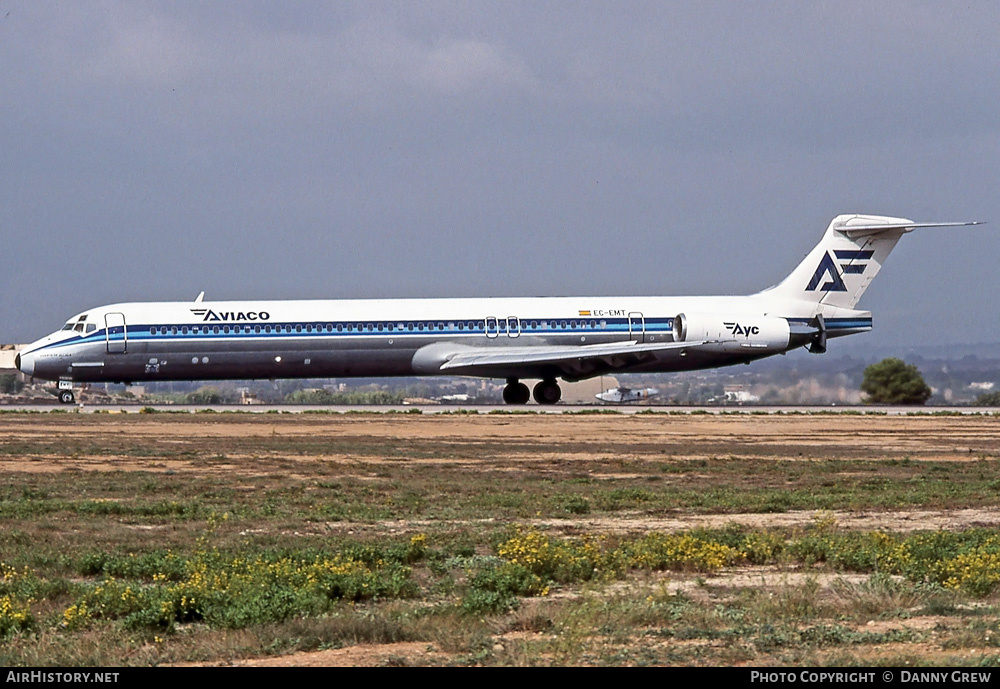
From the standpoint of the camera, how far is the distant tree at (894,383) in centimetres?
6875

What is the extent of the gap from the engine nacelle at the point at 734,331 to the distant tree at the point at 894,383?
20.5 meters

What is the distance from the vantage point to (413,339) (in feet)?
158

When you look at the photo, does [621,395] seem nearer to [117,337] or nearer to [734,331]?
[734,331]

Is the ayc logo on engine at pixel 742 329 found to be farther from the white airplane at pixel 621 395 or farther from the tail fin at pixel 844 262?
the white airplane at pixel 621 395

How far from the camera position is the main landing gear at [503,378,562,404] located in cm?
5103

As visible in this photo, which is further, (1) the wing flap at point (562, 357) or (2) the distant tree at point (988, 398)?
(2) the distant tree at point (988, 398)

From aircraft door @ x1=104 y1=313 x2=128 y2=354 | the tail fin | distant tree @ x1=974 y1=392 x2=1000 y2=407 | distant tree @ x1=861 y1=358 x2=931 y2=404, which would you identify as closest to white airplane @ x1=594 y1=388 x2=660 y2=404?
distant tree @ x1=861 y1=358 x2=931 y2=404

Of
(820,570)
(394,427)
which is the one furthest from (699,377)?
(820,570)

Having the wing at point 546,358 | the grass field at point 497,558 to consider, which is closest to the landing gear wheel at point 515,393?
the wing at point 546,358

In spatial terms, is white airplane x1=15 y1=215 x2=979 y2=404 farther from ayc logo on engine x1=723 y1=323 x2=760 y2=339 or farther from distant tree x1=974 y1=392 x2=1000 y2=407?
distant tree x1=974 y1=392 x2=1000 y2=407

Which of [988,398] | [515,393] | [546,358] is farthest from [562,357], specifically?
[988,398]

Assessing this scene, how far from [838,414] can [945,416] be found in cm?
350

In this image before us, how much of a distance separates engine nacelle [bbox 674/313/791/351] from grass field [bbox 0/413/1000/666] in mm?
20671

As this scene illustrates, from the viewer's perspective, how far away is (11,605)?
1119 cm
